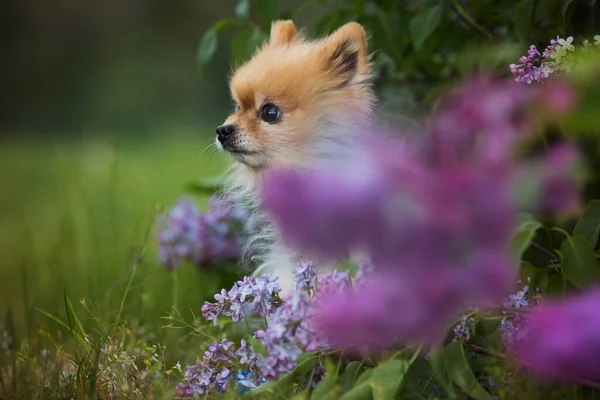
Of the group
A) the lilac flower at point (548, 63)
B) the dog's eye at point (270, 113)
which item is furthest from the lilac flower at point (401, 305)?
the dog's eye at point (270, 113)

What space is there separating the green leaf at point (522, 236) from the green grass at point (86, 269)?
0.79 metres

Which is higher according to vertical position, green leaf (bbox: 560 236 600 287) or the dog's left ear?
the dog's left ear

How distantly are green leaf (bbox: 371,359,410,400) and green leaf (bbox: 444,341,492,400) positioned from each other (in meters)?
0.07

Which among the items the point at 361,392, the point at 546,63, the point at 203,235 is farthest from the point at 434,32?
the point at 361,392

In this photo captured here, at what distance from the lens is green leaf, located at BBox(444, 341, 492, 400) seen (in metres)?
1.30

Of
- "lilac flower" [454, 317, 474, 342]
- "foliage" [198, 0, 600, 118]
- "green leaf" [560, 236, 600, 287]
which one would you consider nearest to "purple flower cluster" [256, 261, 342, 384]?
"lilac flower" [454, 317, 474, 342]

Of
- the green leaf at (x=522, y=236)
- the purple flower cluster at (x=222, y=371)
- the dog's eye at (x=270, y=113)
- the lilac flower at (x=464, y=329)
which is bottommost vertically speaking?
the purple flower cluster at (x=222, y=371)

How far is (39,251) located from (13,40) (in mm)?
7660

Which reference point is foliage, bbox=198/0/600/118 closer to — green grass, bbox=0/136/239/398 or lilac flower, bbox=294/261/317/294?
green grass, bbox=0/136/239/398

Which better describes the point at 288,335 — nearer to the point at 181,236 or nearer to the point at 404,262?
the point at 404,262

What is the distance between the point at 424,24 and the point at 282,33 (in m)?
0.44

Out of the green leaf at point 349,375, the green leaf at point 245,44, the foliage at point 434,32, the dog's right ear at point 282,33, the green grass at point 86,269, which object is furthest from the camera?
the green leaf at point 245,44

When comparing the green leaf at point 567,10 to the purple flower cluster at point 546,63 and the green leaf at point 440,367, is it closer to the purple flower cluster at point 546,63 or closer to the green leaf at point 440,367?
the purple flower cluster at point 546,63

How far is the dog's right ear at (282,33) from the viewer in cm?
236
